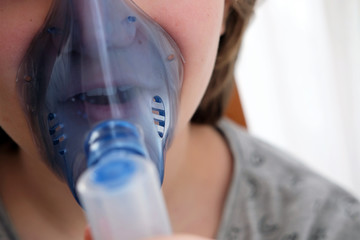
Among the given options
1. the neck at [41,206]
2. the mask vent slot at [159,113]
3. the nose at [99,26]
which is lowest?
the neck at [41,206]

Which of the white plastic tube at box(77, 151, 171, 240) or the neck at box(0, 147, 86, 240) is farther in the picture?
the neck at box(0, 147, 86, 240)

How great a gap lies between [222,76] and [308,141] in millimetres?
624

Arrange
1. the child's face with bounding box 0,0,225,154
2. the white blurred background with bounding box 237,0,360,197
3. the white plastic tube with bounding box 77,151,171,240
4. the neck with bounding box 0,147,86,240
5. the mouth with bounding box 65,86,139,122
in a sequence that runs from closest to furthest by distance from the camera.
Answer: the white plastic tube with bounding box 77,151,171,240, the mouth with bounding box 65,86,139,122, the child's face with bounding box 0,0,225,154, the neck with bounding box 0,147,86,240, the white blurred background with bounding box 237,0,360,197

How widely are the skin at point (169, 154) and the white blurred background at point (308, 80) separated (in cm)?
45

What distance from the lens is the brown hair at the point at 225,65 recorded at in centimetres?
90

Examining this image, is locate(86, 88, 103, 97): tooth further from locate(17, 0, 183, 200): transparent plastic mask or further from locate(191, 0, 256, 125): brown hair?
locate(191, 0, 256, 125): brown hair

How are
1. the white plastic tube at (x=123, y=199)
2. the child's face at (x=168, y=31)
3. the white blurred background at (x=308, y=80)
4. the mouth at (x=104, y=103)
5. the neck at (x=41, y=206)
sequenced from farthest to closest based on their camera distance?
the white blurred background at (x=308, y=80), the neck at (x=41, y=206), the child's face at (x=168, y=31), the mouth at (x=104, y=103), the white plastic tube at (x=123, y=199)

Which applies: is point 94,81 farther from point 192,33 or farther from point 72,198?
point 72,198

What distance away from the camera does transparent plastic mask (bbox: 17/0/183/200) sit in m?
0.51

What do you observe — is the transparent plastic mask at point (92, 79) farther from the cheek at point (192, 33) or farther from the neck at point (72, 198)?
the neck at point (72, 198)

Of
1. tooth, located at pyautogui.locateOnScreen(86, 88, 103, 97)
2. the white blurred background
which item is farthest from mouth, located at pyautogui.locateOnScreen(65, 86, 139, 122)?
the white blurred background

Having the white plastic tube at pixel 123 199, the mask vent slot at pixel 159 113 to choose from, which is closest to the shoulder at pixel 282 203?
the mask vent slot at pixel 159 113

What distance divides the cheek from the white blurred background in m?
0.71

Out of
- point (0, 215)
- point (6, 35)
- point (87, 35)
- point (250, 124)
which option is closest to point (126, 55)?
point (87, 35)
